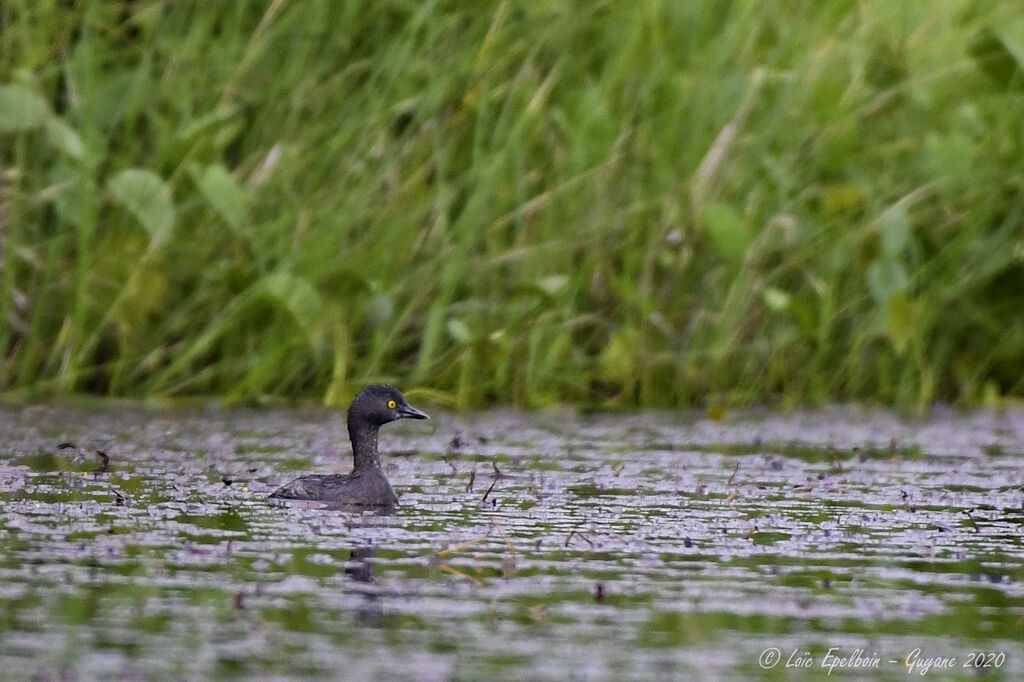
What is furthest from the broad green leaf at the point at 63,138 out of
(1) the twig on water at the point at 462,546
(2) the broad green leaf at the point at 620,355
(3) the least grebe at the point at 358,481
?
(1) the twig on water at the point at 462,546

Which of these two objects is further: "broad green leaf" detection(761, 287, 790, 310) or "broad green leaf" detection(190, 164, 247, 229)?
"broad green leaf" detection(761, 287, 790, 310)

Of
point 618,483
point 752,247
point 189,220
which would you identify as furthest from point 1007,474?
point 189,220

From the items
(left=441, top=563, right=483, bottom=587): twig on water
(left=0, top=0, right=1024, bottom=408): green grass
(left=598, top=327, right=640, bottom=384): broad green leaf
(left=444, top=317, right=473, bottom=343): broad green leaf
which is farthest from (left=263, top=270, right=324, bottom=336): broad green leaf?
(left=441, top=563, right=483, bottom=587): twig on water

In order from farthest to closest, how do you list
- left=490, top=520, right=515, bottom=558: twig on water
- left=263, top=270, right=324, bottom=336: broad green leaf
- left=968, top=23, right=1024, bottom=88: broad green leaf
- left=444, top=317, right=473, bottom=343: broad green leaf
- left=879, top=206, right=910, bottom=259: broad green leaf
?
left=968, top=23, right=1024, bottom=88: broad green leaf
left=879, top=206, right=910, bottom=259: broad green leaf
left=444, top=317, right=473, bottom=343: broad green leaf
left=263, top=270, right=324, bottom=336: broad green leaf
left=490, top=520, right=515, bottom=558: twig on water

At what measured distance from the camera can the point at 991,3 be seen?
12.6m

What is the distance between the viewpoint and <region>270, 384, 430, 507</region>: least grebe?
729 cm

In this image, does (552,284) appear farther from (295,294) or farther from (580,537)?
(580,537)

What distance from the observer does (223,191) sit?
31.9 ft

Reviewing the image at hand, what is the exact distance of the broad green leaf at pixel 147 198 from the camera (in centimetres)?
971

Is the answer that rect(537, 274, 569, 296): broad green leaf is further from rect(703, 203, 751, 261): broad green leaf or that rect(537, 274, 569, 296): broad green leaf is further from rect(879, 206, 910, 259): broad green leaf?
rect(879, 206, 910, 259): broad green leaf

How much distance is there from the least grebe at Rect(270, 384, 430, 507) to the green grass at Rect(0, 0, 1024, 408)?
199 cm

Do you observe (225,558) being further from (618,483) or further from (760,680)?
(618,483)

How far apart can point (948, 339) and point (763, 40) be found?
84.0 inches

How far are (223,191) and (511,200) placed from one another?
5.85 feet
